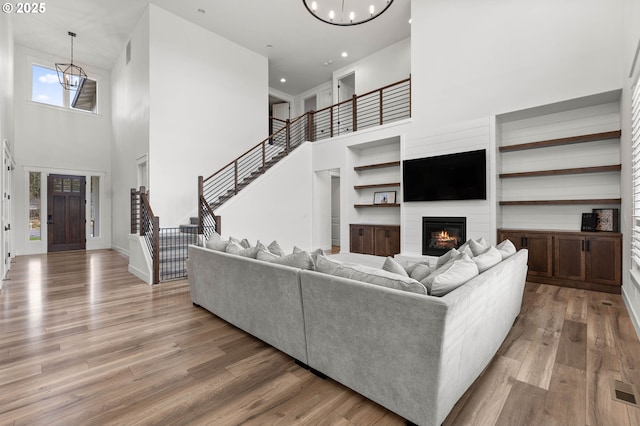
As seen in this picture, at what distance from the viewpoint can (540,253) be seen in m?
4.77

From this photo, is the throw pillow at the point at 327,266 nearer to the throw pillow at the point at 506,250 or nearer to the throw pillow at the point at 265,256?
the throw pillow at the point at 265,256

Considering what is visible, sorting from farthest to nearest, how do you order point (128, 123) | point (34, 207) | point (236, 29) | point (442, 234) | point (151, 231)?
point (34, 207), point (128, 123), point (236, 29), point (442, 234), point (151, 231)

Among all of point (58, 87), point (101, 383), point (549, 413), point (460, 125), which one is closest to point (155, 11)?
point (58, 87)

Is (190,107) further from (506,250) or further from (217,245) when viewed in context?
(506,250)

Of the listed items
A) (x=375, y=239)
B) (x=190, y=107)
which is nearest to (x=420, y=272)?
(x=375, y=239)

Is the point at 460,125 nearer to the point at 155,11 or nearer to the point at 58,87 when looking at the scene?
the point at 155,11

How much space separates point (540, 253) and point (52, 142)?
12.0 m

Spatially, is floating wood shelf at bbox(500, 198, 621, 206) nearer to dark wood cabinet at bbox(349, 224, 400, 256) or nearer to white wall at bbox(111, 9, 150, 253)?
dark wood cabinet at bbox(349, 224, 400, 256)

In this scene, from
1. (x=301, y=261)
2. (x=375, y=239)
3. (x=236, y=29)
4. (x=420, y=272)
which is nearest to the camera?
(x=420, y=272)

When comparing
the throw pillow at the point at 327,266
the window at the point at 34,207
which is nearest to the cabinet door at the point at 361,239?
the throw pillow at the point at 327,266

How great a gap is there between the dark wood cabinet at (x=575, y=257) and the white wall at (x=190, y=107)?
264 inches

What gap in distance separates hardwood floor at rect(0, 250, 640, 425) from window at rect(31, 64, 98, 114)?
7.58 meters

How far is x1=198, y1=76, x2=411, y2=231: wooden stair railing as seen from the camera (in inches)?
291

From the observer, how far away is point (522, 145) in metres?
4.99
